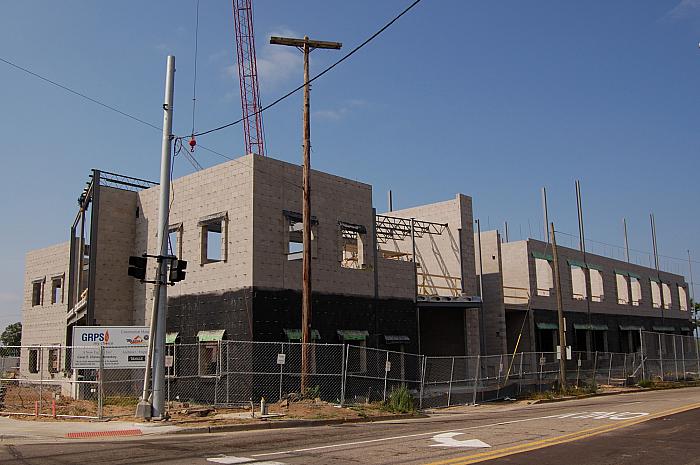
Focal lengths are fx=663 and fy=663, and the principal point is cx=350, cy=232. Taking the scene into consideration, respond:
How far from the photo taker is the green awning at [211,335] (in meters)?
24.6

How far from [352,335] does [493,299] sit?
13.4 metres

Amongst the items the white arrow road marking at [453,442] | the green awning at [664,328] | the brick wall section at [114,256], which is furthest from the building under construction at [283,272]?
the green awning at [664,328]

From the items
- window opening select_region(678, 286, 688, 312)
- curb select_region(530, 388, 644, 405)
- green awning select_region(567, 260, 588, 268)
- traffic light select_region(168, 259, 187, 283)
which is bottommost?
curb select_region(530, 388, 644, 405)

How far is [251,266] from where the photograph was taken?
24.0 meters

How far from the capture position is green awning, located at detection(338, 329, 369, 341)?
26859 mm

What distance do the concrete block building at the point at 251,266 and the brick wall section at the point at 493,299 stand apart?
2587 mm

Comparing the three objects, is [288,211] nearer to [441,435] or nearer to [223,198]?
[223,198]

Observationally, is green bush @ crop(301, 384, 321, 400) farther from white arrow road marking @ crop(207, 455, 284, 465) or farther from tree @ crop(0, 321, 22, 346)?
tree @ crop(0, 321, 22, 346)

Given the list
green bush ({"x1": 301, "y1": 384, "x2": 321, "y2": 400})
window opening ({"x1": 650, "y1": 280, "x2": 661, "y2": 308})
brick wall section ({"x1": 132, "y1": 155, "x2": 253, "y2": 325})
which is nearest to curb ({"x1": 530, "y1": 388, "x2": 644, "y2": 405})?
green bush ({"x1": 301, "y1": 384, "x2": 321, "y2": 400})

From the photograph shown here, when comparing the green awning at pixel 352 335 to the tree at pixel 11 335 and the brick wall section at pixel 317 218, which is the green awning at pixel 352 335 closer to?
the brick wall section at pixel 317 218

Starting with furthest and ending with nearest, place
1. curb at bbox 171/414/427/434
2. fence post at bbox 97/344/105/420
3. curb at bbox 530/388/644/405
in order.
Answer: curb at bbox 530/388/644/405, fence post at bbox 97/344/105/420, curb at bbox 171/414/427/434

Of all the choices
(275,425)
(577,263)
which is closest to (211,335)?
(275,425)

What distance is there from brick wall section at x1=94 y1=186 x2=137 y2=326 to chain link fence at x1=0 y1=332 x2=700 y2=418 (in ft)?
8.37

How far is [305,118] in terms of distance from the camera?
78.0 ft
